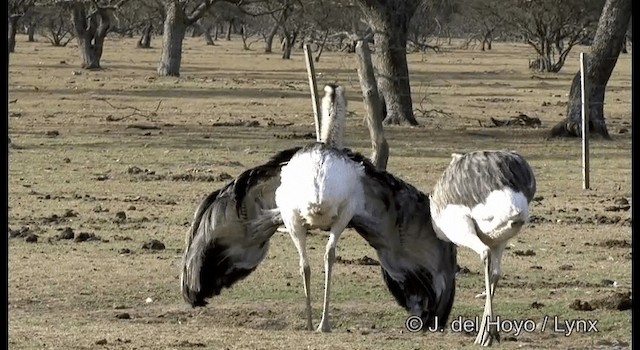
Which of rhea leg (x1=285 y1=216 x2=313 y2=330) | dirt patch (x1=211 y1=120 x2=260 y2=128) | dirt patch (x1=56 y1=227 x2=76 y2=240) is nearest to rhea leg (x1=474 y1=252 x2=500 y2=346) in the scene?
rhea leg (x1=285 y1=216 x2=313 y2=330)

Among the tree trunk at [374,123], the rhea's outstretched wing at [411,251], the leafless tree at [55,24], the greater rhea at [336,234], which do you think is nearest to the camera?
the greater rhea at [336,234]

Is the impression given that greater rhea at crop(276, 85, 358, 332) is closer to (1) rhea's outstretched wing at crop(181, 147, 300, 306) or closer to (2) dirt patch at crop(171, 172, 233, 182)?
(1) rhea's outstretched wing at crop(181, 147, 300, 306)

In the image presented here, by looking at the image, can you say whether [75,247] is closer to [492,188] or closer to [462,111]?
[492,188]

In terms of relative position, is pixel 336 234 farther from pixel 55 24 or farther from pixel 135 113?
pixel 55 24

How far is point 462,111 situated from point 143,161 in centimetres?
1069

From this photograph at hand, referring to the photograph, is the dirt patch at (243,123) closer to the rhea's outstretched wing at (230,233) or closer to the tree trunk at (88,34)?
the rhea's outstretched wing at (230,233)

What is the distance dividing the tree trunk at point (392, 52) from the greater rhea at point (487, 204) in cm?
1303

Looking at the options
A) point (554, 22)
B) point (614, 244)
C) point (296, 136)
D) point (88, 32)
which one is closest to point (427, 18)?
point (554, 22)

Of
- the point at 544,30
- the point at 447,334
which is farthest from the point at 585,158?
the point at 544,30

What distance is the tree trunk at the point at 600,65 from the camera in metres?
18.7

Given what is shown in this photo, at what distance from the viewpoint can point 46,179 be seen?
13.8m

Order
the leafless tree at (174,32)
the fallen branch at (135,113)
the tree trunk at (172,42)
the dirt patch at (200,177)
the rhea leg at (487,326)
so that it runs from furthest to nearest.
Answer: the tree trunk at (172,42), the leafless tree at (174,32), the fallen branch at (135,113), the dirt patch at (200,177), the rhea leg at (487,326)

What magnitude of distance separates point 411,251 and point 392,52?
12801 mm

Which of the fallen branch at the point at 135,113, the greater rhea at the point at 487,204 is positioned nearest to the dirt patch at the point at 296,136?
the fallen branch at the point at 135,113
